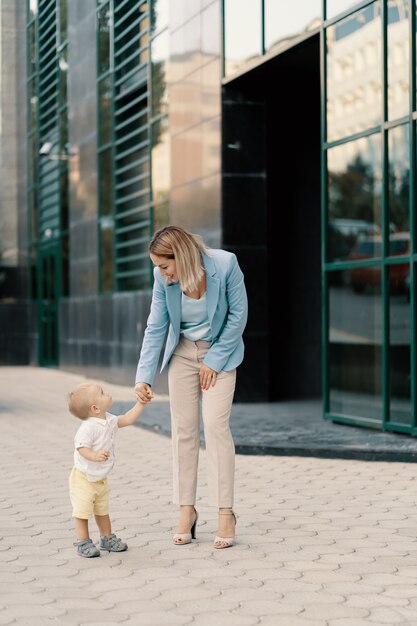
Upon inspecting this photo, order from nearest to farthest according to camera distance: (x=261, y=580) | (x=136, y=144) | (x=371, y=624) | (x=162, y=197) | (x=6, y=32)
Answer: (x=371, y=624)
(x=261, y=580)
(x=162, y=197)
(x=136, y=144)
(x=6, y=32)

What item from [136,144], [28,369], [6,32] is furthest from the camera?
[6,32]

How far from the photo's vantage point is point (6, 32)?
28.5m

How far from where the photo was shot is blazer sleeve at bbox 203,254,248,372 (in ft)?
20.0

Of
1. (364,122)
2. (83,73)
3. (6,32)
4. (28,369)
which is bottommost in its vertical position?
(28,369)

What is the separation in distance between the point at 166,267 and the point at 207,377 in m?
0.62

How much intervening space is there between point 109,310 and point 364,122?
924 centimetres

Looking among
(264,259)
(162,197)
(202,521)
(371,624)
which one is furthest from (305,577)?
(162,197)

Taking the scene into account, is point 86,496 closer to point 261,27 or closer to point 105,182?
point 261,27

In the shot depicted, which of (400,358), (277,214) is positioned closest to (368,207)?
(400,358)

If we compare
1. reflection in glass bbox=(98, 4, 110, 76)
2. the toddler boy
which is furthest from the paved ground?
reflection in glass bbox=(98, 4, 110, 76)

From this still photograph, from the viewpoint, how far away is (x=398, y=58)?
11031 mm

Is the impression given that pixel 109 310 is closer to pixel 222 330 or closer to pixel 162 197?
pixel 162 197

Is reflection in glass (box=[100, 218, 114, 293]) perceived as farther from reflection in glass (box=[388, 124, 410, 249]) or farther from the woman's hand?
the woman's hand

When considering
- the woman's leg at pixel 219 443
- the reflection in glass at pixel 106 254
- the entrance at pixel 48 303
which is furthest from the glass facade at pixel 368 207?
the entrance at pixel 48 303
